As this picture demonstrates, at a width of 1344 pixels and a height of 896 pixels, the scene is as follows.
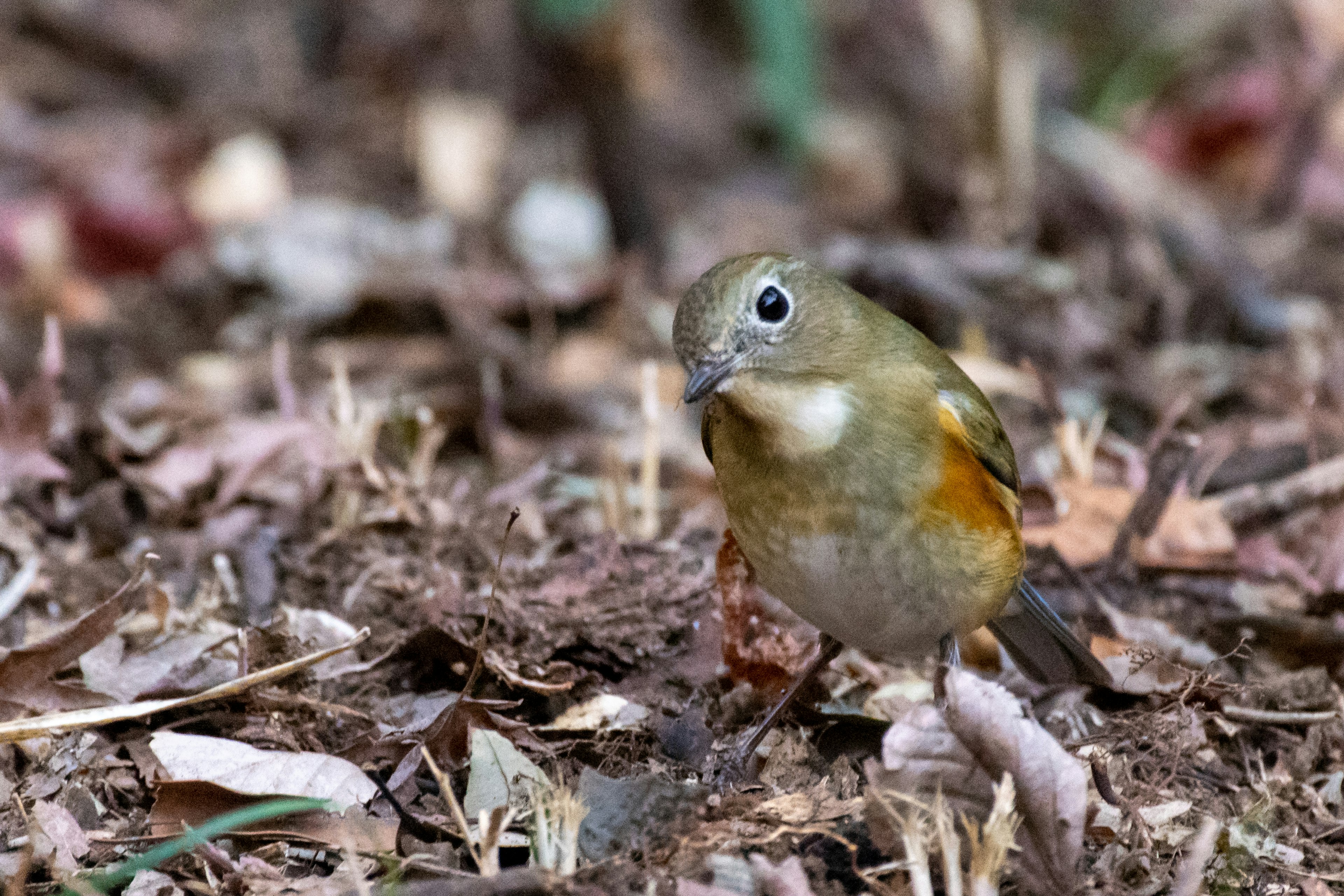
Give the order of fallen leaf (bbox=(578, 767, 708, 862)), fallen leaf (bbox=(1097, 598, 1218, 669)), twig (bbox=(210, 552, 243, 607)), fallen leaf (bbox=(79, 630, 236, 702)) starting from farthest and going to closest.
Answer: twig (bbox=(210, 552, 243, 607)) < fallen leaf (bbox=(1097, 598, 1218, 669)) < fallen leaf (bbox=(79, 630, 236, 702)) < fallen leaf (bbox=(578, 767, 708, 862))

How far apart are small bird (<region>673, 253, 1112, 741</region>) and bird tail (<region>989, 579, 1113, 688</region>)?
33 centimetres

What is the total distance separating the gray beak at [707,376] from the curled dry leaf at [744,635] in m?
0.67

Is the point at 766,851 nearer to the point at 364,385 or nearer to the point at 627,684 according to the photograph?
the point at 627,684

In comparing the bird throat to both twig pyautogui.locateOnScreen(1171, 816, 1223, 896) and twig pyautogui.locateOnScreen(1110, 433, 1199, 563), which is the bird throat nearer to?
twig pyautogui.locateOnScreen(1171, 816, 1223, 896)

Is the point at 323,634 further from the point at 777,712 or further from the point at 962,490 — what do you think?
the point at 962,490

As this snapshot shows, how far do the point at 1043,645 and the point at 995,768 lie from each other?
1.17m

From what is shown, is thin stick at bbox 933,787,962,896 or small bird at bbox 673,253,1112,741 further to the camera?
small bird at bbox 673,253,1112,741

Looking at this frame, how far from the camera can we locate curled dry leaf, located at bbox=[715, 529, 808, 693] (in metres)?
3.72

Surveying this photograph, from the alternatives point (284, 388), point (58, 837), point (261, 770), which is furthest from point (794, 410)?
point (284, 388)

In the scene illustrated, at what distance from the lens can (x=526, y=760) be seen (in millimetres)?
3131

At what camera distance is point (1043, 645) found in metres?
3.83

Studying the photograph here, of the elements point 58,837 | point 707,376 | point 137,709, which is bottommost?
point 58,837

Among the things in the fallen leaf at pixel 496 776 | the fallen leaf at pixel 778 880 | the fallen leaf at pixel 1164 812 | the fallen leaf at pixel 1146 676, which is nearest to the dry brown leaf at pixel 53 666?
the fallen leaf at pixel 496 776


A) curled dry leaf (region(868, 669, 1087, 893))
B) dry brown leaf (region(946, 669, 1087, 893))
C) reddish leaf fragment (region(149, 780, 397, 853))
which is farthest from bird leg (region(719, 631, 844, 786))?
reddish leaf fragment (region(149, 780, 397, 853))
